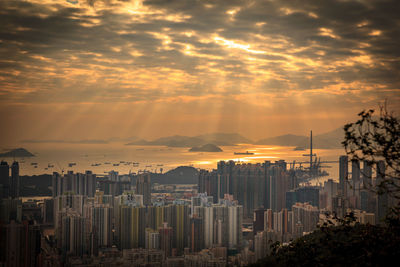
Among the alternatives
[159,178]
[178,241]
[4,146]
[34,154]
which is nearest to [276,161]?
[159,178]

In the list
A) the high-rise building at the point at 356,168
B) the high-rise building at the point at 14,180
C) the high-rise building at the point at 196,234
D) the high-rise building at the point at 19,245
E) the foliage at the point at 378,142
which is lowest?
the high-rise building at the point at 196,234

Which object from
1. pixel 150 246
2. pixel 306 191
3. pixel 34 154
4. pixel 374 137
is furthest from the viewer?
pixel 306 191

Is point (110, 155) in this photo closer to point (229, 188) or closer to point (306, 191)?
point (229, 188)

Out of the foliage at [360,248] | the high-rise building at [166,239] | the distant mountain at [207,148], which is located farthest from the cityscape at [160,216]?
the foliage at [360,248]

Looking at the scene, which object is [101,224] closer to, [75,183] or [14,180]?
[14,180]

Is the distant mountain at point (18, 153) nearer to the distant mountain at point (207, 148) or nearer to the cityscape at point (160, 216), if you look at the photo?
the cityscape at point (160, 216)

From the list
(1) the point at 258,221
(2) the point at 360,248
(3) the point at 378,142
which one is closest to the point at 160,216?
(1) the point at 258,221
